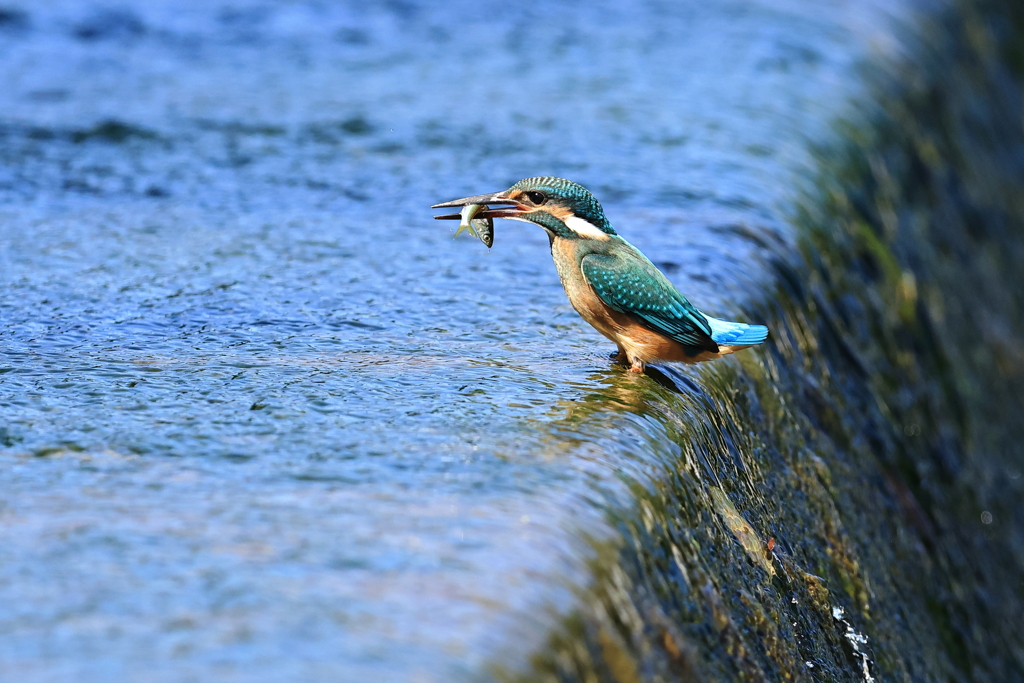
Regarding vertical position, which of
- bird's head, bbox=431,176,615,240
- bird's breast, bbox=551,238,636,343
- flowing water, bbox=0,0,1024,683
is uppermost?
bird's head, bbox=431,176,615,240

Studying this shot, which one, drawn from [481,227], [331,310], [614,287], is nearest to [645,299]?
[614,287]

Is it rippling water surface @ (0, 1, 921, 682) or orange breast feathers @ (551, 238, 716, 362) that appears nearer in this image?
rippling water surface @ (0, 1, 921, 682)

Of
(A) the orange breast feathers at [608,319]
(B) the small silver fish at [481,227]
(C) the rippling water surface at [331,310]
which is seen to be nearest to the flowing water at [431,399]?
(C) the rippling water surface at [331,310]

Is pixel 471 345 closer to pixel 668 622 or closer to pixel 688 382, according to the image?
pixel 688 382

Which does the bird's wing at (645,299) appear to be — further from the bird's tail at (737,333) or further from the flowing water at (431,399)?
the flowing water at (431,399)

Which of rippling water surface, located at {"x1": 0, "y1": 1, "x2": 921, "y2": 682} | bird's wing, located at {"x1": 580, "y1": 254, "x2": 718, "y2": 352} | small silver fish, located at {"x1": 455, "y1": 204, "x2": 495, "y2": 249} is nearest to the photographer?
rippling water surface, located at {"x1": 0, "y1": 1, "x2": 921, "y2": 682}

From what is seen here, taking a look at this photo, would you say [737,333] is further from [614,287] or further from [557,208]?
[557,208]

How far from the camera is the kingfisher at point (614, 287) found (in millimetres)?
3717

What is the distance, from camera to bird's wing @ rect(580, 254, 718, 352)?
3.71 meters

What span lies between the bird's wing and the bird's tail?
7 cm

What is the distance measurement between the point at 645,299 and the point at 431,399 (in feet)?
2.19

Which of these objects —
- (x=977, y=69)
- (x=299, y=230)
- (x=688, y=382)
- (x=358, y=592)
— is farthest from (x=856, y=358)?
(x=977, y=69)

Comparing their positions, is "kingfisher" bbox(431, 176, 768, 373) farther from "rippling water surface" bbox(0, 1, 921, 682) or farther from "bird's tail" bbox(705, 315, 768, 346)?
"rippling water surface" bbox(0, 1, 921, 682)

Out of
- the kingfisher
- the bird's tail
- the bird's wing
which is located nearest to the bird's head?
the kingfisher
